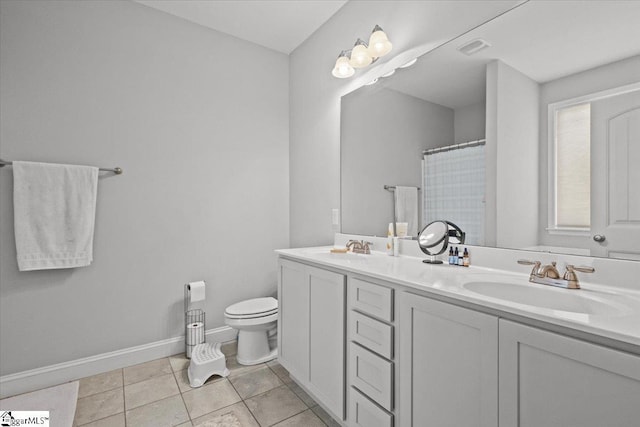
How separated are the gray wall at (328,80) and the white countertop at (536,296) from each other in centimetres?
103

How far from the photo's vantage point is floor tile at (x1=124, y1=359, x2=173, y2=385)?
Answer: 202cm

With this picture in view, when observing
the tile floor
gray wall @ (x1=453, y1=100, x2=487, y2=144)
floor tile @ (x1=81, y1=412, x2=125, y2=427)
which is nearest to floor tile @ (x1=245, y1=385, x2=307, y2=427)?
the tile floor

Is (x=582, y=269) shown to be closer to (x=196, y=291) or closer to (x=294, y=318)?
(x=294, y=318)

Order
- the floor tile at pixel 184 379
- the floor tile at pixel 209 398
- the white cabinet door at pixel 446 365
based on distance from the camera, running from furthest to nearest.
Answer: the floor tile at pixel 184 379
the floor tile at pixel 209 398
the white cabinet door at pixel 446 365

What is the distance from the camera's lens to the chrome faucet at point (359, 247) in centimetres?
199

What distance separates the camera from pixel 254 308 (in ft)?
7.43

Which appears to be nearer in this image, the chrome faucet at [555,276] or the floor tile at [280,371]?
the chrome faucet at [555,276]

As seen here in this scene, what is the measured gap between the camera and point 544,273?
110 centimetres

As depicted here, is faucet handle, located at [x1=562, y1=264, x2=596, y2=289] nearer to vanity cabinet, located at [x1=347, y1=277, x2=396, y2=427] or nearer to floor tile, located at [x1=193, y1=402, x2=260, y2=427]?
vanity cabinet, located at [x1=347, y1=277, x2=396, y2=427]

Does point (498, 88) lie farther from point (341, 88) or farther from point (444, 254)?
point (341, 88)

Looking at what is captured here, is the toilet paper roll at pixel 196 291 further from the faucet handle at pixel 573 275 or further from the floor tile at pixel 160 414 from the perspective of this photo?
the faucet handle at pixel 573 275

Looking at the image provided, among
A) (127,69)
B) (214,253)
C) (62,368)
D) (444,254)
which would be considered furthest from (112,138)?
(444,254)

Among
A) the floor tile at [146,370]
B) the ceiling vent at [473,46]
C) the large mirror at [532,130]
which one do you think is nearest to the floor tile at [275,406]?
the floor tile at [146,370]

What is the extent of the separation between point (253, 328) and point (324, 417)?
30.7 inches
